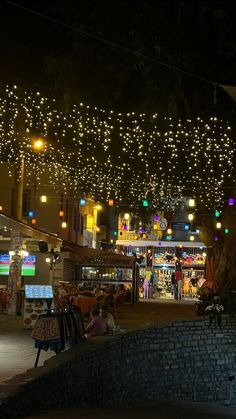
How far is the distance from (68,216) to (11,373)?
2565 cm

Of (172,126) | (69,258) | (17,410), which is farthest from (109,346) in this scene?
(69,258)

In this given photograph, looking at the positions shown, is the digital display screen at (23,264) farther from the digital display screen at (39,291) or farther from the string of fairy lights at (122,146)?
the digital display screen at (39,291)

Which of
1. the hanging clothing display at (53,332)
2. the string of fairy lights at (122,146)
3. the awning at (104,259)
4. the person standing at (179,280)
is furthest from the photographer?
the person standing at (179,280)

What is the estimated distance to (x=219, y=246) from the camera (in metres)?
28.5

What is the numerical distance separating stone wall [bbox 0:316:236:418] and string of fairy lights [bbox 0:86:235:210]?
5.51 metres

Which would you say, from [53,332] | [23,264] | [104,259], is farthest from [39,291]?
[104,259]

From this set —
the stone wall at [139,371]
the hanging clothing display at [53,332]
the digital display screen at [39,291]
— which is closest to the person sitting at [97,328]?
the stone wall at [139,371]

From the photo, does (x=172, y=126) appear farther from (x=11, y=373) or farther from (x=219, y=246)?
(x=219, y=246)

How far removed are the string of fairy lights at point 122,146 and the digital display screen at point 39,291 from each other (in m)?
4.36

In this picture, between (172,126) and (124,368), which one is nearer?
(124,368)

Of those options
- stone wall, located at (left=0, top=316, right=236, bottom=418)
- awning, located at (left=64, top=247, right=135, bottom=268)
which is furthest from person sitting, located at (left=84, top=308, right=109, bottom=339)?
awning, located at (left=64, top=247, right=135, bottom=268)

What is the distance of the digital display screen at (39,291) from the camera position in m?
16.5

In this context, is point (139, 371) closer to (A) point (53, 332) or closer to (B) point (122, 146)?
(A) point (53, 332)

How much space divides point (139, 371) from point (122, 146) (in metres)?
8.45
